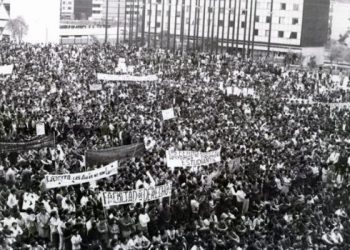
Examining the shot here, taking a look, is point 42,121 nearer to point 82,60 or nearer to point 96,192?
point 96,192

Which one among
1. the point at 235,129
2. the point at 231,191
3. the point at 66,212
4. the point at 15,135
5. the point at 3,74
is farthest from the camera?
the point at 3,74

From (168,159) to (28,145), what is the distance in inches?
160

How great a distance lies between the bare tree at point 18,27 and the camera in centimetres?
7319

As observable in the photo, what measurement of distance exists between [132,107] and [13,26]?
5229 centimetres

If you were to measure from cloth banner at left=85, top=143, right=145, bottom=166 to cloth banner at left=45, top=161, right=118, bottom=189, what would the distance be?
138cm

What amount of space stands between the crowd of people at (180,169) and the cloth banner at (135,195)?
23 centimetres

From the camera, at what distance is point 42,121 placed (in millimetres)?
20875

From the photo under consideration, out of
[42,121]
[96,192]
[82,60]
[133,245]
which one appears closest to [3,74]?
[82,60]

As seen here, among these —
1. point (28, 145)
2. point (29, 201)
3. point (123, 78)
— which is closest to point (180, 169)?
point (28, 145)

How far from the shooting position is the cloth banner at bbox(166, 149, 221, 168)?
16.7 m

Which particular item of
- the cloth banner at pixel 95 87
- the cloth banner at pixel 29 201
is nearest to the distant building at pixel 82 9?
the cloth banner at pixel 95 87

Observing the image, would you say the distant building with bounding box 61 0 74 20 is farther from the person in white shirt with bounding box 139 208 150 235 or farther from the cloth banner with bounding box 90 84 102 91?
the person in white shirt with bounding box 139 208 150 235

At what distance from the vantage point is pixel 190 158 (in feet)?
55.9

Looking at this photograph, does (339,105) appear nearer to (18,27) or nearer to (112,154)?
(112,154)
